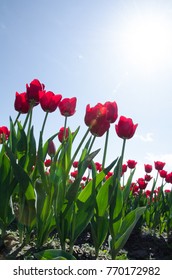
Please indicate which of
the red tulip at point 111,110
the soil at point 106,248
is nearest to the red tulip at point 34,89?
the red tulip at point 111,110

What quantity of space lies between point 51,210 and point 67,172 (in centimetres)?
37

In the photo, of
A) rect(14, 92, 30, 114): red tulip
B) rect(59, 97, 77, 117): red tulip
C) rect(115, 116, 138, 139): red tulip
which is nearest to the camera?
rect(115, 116, 138, 139): red tulip

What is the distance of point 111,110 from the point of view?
110 inches

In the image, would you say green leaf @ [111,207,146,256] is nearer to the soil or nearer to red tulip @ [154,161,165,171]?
the soil

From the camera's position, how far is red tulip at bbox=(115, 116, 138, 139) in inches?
112

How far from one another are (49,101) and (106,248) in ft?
6.95

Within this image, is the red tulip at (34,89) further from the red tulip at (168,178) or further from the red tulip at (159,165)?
the red tulip at (168,178)

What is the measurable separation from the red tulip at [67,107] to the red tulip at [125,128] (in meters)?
0.43

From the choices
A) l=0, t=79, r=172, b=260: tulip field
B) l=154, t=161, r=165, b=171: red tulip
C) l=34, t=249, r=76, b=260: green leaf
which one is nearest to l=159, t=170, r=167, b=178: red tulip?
l=154, t=161, r=165, b=171: red tulip

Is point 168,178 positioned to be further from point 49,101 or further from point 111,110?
point 49,101

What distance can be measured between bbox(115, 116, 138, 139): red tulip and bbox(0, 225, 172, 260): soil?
1196mm

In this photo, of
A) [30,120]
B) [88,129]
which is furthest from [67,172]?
[30,120]

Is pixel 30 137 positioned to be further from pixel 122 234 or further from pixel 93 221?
pixel 122 234

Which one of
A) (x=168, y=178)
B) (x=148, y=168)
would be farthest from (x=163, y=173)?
(x=148, y=168)
